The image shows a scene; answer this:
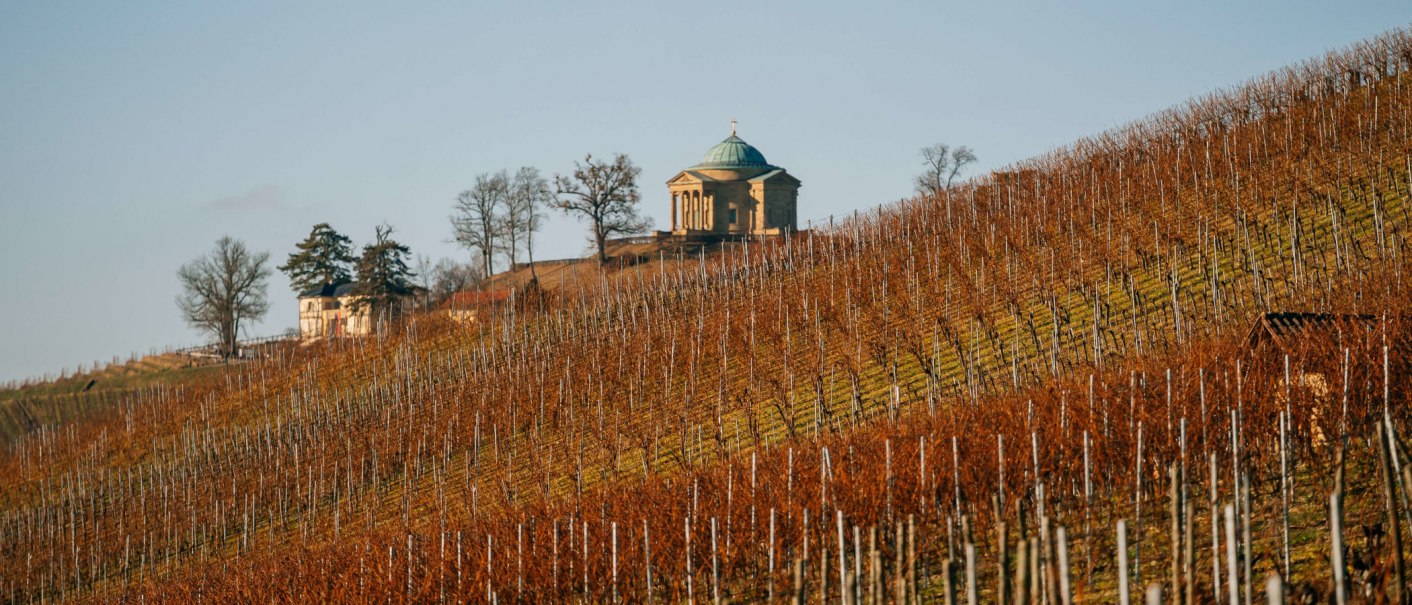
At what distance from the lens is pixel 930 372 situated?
58.3ft

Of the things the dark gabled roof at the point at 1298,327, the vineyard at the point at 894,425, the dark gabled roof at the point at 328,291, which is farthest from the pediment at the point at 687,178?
the dark gabled roof at the point at 1298,327

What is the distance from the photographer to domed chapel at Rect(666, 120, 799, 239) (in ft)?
219

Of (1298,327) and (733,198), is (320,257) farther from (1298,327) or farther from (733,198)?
(1298,327)

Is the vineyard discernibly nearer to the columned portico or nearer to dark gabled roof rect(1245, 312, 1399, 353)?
dark gabled roof rect(1245, 312, 1399, 353)

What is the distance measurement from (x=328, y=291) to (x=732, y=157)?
872 inches

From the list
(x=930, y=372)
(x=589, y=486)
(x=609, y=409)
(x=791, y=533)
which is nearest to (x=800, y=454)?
A: (x=791, y=533)

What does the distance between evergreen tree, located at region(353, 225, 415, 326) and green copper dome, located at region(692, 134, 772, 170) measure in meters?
24.1

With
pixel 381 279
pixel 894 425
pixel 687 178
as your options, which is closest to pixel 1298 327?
pixel 894 425

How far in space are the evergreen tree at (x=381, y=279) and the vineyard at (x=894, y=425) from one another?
244 inches

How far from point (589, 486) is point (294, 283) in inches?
1760

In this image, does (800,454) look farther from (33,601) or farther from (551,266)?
(551,266)

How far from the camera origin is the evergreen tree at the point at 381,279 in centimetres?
4681

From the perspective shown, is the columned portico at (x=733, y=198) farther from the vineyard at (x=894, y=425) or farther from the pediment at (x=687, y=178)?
the vineyard at (x=894, y=425)

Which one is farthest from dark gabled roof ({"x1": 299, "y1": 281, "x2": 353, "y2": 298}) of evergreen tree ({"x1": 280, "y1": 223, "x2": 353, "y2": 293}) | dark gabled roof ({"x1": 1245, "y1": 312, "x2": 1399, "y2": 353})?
dark gabled roof ({"x1": 1245, "y1": 312, "x2": 1399, "y2": 353})
